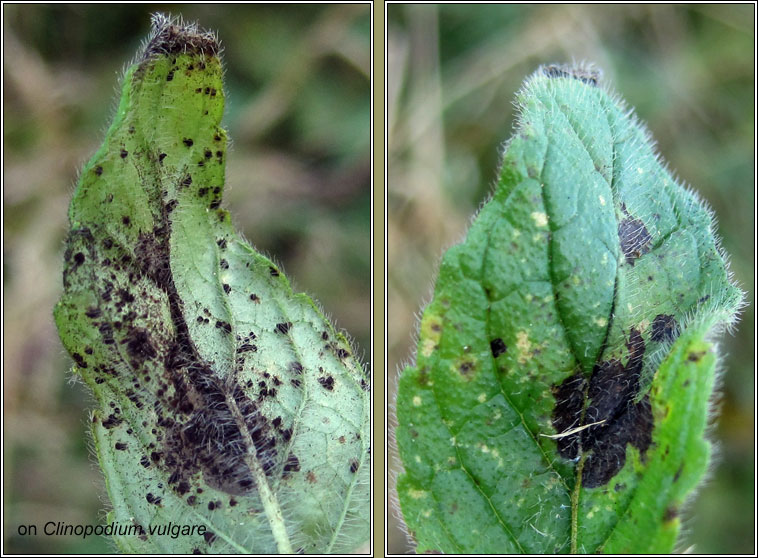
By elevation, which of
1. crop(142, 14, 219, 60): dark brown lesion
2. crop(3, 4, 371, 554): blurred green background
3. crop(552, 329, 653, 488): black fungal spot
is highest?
crop(3, 4, 371, 554): blurred green background

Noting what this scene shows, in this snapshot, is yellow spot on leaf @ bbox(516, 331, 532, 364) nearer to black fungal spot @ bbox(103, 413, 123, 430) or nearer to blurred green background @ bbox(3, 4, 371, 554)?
black fungal spot @ bbox(103, 413, 123, 430)

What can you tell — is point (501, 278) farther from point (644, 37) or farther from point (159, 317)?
point (644, 37)

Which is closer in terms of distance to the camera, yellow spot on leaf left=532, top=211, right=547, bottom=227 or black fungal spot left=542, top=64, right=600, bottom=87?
yellow spot on leaf left=532, top=211, right=547, bottom=227

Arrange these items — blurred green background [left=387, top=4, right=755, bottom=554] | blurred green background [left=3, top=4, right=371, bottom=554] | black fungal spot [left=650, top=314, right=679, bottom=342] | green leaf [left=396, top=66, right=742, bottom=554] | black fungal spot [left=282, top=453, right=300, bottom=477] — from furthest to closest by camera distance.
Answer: blurred green background [left=387, top=4, right=755, bottom=554], blurred green background [left=3, top=4, right=371, bottom=554], black fungal spot [left=282, top=453, right=300, bottom=477], black fungal spot [left=650, top=314, right=679, bottom=342], green leaf [left=396, top=66, right=742, bottom=554]

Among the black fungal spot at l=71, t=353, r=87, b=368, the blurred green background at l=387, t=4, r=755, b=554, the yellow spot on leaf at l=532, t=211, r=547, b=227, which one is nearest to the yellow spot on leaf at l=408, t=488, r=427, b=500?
the yellow spot on leaf at l=532, t=211, r=547, b=227

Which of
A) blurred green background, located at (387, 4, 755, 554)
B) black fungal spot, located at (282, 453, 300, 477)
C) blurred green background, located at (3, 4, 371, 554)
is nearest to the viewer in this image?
black fungal spot, located at (282, 453, 300, 477)

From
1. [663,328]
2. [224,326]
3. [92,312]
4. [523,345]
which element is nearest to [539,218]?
[523,345]

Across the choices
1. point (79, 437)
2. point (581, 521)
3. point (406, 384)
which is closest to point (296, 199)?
point (79, 437)

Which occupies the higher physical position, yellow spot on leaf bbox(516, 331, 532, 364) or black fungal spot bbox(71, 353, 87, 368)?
black fungal spot bbox(71, 353, 87, 368)
